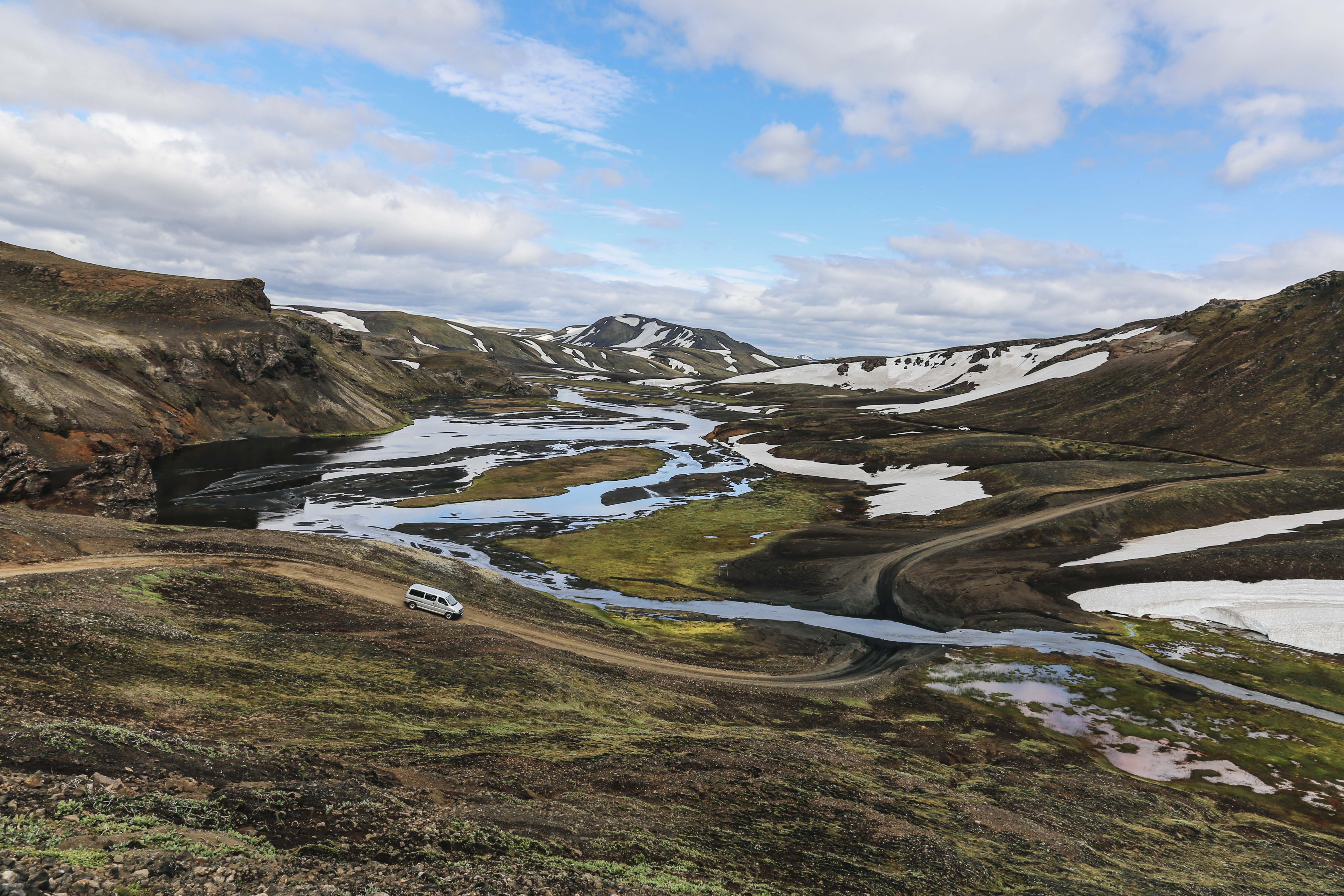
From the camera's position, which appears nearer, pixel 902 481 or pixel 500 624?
pixel 500 624

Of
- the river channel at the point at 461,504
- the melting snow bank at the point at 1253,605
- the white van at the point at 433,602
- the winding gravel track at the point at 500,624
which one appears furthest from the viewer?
the river channel at the point at 461,504

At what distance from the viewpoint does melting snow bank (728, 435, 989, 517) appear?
106438 mm

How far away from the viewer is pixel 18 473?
6212 centimetres

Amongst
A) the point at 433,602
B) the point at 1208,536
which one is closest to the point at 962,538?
the point at 1208,536

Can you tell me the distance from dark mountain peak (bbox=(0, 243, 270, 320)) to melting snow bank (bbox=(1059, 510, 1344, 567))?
18297cm

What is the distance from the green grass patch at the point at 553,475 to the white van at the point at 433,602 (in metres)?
50.9

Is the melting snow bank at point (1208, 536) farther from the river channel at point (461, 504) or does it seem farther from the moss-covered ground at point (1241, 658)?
the river channel at point (461, 504)

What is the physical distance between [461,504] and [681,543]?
34202mm

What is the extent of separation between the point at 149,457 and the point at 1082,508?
142 meters

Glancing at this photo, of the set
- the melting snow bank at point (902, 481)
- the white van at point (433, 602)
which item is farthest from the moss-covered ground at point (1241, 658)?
the white van at point (433, 602)

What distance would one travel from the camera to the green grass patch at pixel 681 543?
72.6 meters

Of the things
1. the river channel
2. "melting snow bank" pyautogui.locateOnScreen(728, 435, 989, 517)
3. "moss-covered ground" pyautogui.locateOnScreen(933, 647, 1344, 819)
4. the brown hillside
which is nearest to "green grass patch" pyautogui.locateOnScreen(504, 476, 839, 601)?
the river channel

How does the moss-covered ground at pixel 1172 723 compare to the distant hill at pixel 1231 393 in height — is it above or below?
below

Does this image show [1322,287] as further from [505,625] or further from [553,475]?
[505,625]
